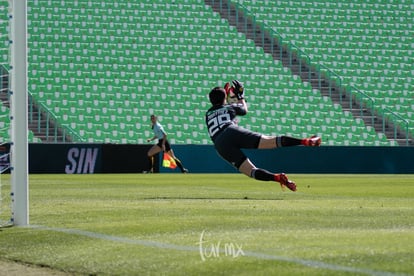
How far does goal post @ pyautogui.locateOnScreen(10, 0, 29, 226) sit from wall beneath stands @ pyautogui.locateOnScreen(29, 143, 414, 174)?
20.5 meters

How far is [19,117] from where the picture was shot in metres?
9.43

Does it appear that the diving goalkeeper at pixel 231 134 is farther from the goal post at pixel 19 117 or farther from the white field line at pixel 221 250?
the white field line at pixel 221 250

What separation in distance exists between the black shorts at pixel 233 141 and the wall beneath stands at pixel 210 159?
52.0ft

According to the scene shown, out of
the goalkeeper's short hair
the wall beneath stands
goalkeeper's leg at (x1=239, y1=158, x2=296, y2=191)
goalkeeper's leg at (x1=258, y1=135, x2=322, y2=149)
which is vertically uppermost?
the goalkeeper's short hair

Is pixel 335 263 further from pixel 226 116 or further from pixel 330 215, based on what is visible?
pixel 226 116

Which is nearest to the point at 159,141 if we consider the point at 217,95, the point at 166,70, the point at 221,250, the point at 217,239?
the point at 166,70

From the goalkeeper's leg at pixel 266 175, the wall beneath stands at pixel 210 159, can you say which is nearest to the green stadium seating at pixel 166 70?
the wall beneath stands at pixel 210 159

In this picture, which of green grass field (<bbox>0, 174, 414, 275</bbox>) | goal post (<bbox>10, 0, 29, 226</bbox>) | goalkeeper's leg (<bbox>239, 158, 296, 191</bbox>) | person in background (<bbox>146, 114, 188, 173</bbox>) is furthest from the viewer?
person in background (<bbox>146, 114, 188, 173</bbox>)

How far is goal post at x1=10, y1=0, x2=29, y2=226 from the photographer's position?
943cm

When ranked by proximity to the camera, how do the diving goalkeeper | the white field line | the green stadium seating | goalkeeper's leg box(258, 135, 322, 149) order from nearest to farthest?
the white field line, goalkeeper's leg box(258, 135, 322, 149), the diving goalkeeper, the green stadium seating

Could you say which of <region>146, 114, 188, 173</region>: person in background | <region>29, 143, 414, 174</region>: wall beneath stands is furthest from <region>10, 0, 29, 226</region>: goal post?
<region>29, 143, 414, 174</region>: wall beneath stands

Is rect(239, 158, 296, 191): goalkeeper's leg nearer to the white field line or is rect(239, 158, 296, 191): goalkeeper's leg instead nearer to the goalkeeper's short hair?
the goalkeeper's short hair

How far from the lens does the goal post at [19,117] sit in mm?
9430

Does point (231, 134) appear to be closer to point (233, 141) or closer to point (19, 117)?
point (233, 141)
